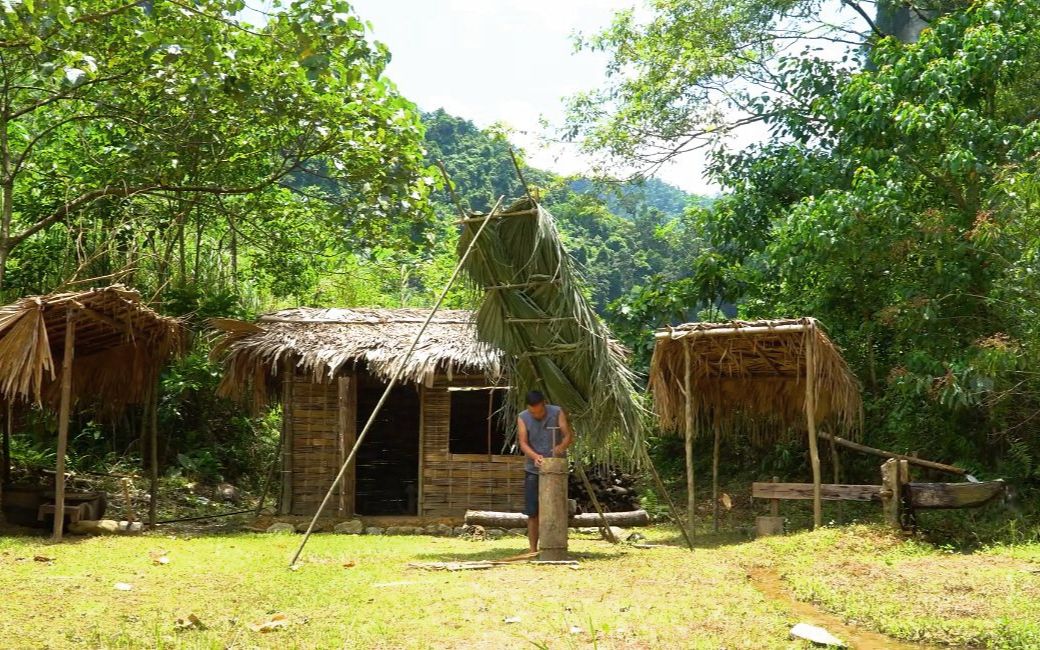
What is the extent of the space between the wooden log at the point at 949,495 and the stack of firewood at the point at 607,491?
4724 mm

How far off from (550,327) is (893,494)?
317 cm

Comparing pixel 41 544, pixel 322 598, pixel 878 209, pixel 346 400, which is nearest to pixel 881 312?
pixel 878 209

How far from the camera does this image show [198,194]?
1423cm

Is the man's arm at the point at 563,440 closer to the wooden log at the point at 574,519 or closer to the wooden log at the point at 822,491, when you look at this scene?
the wooden log at the point at 574,519

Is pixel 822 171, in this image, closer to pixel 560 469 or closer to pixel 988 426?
pixel 988 426

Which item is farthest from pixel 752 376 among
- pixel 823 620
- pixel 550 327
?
pixel 823 620

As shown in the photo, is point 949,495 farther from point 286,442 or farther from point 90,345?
point 90,345

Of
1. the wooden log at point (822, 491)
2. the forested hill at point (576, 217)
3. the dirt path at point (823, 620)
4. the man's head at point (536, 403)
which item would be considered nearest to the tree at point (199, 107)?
the man's head at point (536, 403)

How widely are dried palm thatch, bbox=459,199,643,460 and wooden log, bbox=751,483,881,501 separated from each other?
2060mm

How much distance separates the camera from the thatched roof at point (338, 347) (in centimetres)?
1167

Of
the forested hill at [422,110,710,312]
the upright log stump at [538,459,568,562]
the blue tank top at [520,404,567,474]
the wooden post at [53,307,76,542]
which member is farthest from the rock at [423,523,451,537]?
the forested hill at [422,110,710,312]

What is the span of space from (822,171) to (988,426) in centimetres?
386

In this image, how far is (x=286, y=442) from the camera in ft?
40.5

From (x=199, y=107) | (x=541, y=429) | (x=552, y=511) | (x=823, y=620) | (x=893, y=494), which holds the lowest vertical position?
(x=823, y=620)
